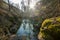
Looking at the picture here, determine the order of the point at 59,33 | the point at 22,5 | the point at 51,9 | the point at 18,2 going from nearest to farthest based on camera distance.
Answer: the point at 59,33
the point at 51,9
the point at 22,5
the point at 18,2

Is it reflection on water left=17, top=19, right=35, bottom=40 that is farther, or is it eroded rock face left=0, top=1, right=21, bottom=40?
reflection on water left=17, top=19, right=35, bottom=40

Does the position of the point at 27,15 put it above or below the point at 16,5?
below

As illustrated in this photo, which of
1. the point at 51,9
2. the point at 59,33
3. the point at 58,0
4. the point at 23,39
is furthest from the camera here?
the point at 51,9

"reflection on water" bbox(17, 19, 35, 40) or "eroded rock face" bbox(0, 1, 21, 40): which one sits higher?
"eroded rock face" bbox(0, 1, 21, 40)

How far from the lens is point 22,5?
1875cm

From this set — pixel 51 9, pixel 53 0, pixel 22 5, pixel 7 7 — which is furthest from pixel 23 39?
pixel 22 5

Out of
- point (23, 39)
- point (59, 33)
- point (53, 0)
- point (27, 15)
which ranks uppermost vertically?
point (53, 0)

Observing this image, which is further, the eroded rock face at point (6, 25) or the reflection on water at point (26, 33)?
the reflection on water at point (26, 33)

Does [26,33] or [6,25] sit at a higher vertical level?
[6,25]

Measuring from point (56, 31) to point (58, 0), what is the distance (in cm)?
713

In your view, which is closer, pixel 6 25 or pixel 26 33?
pixel 6 25

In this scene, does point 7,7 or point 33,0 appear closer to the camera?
point 7,7

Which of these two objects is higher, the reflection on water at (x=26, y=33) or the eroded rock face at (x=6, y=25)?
the eroded rock face at (x=6, y=25)

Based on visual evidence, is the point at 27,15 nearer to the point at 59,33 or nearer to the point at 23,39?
the point at 23,39
